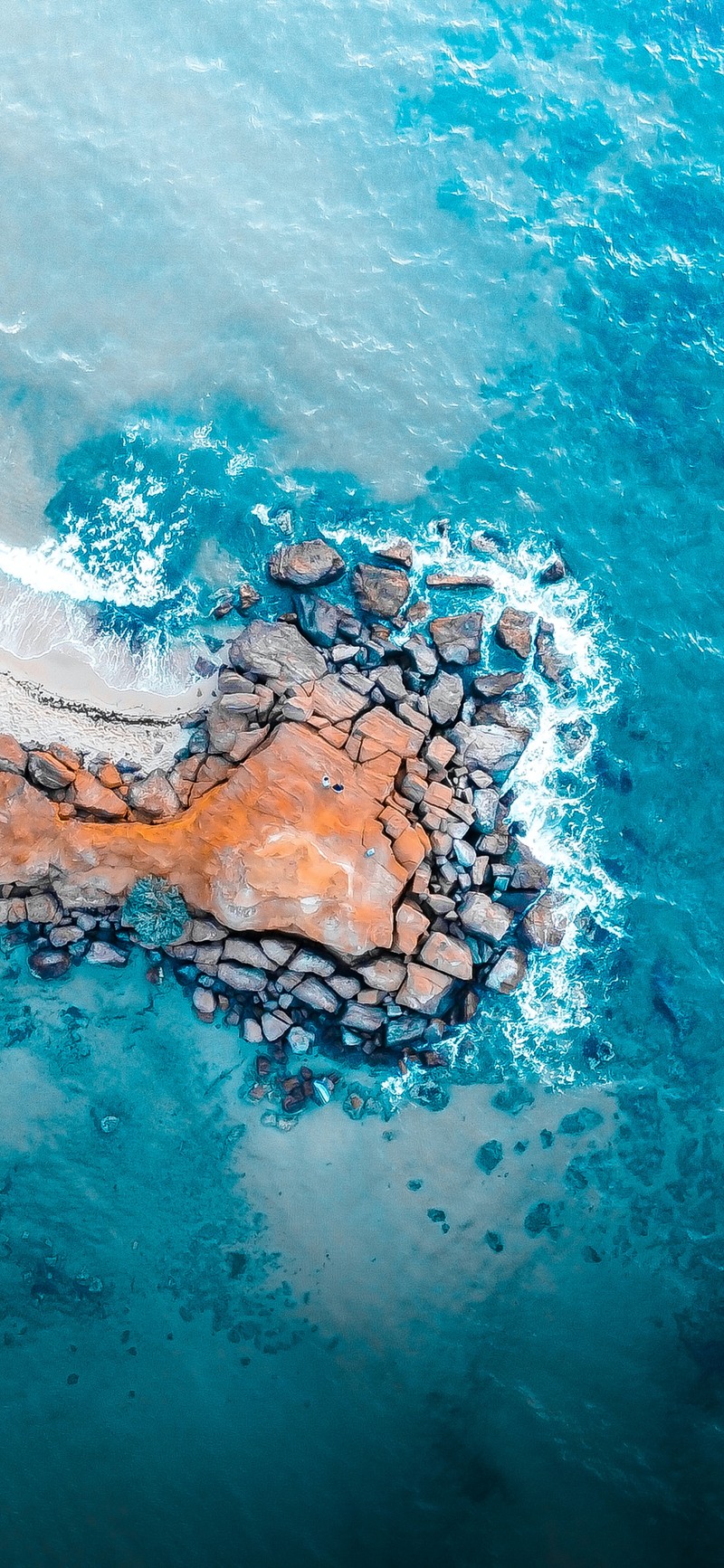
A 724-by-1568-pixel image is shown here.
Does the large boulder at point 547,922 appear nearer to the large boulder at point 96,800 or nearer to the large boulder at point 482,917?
the large boulder at point 482,917

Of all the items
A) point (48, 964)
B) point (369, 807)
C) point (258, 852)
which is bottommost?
point (48, 964)

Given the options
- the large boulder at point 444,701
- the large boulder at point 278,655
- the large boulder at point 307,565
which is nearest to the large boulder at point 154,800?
the large boulder at point 278,655

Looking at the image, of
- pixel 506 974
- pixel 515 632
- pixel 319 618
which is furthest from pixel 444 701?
pixel 506 974

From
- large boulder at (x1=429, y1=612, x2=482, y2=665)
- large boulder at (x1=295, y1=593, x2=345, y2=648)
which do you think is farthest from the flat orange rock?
large boulder at (x1=429, y1=612, x2=482, y2=665)

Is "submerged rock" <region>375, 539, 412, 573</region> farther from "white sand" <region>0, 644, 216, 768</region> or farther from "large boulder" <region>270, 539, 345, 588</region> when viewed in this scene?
"white sand" <region>0, 644, 216, 768</region>

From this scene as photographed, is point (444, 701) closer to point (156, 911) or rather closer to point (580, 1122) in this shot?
point (156, 911)

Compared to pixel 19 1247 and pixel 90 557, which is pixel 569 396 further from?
pixel 19 1247

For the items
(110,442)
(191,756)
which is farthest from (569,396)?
(191,756)
